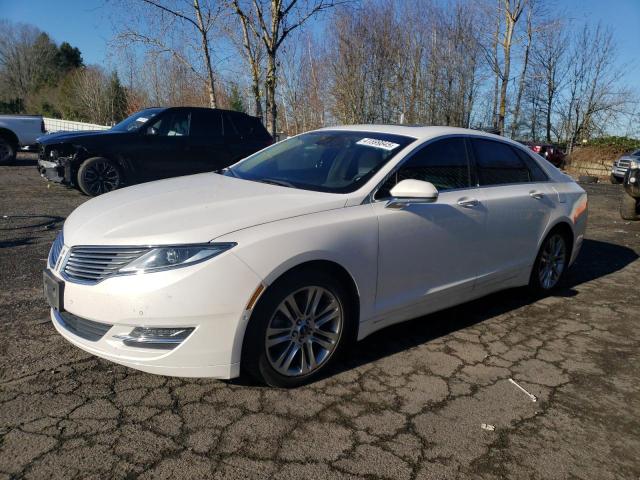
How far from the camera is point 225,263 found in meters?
2.68

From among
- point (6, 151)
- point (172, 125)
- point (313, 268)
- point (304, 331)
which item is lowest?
point (304, 331)

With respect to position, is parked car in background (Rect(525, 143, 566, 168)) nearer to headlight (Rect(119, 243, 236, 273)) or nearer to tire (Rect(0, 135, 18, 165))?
tire (Rect(0, 135, 18, 165))

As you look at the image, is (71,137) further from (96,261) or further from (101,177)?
(96,261)

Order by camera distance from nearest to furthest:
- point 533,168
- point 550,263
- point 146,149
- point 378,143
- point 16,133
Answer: point 378,143, point 533,168, point 550,263, point 146,149, point 16,133

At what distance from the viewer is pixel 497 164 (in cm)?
448

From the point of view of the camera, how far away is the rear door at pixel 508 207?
420 cm

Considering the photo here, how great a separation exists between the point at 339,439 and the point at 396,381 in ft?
2.45

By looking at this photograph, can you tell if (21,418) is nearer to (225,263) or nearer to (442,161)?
(225,263)

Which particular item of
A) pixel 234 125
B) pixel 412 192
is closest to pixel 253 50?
pixel 234 125

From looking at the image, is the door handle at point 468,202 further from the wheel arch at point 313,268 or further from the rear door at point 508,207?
the wheel arch at point 313,268

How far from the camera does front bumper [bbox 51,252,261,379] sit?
263 centimetres

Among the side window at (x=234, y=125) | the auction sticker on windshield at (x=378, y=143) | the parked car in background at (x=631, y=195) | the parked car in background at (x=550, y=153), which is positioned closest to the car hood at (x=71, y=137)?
the side window at (x=234, y=125)

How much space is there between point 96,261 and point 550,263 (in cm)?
405

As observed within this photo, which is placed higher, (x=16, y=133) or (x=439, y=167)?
(x=16, y=133)
